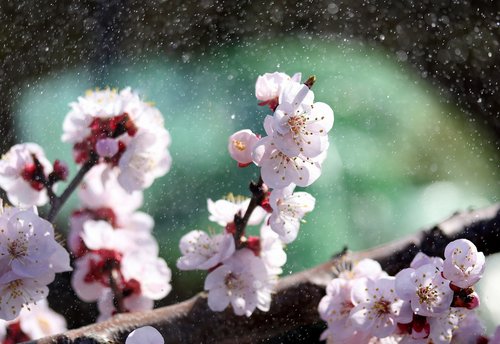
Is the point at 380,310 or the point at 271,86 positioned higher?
the point at 271,86

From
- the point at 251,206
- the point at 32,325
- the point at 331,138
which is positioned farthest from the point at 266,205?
the point at 32,325

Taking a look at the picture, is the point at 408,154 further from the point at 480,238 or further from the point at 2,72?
the point at 2,72

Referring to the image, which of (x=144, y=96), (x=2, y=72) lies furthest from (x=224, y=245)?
(x=2, y=72)

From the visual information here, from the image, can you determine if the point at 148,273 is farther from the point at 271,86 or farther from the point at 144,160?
the point at 271,86

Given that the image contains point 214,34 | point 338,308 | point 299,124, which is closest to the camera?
point 299,124

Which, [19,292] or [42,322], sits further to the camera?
[42,322]

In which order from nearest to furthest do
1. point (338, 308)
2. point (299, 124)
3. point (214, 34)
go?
point (299, 124)
point (338, 308)
point (214, 34)

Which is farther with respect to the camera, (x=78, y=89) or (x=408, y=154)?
(x=408, y=154)

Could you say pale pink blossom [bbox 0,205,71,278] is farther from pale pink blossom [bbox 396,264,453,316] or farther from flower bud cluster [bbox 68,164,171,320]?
pale pink blossom [bbox 396,264,453,316]
